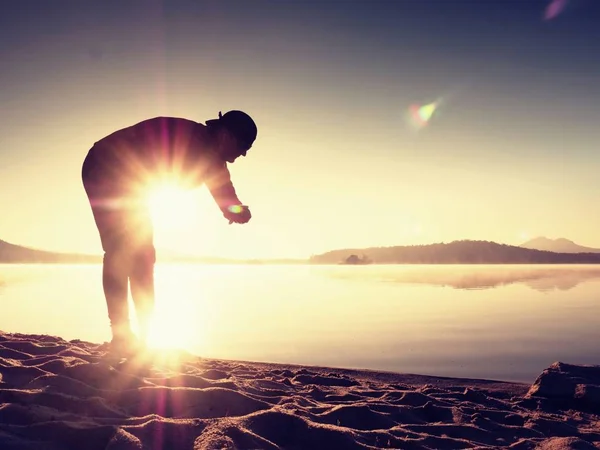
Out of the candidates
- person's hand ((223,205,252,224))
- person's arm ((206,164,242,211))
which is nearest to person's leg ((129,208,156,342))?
person's arm ((206,164,242,211))

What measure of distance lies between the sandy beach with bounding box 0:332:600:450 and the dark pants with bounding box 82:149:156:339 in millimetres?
499

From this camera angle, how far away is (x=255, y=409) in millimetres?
3414

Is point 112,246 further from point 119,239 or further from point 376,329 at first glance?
point 376,329

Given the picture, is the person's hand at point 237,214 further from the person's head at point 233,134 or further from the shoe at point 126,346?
the shoe at point 126,346

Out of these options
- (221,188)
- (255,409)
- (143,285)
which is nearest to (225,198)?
(221,188)

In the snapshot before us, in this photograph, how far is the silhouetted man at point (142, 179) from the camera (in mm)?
4480

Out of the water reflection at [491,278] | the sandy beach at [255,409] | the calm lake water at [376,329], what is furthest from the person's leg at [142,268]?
the water reflection at [491,278]

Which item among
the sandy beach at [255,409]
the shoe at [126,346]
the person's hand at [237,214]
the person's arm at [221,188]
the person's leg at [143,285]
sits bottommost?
the sandy beach at [255,409]

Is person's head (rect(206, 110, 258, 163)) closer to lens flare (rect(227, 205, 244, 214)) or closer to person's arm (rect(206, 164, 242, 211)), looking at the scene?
person's arm (rect(206, 164, 242, 211))

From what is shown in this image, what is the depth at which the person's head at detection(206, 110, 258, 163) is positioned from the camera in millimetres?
4430

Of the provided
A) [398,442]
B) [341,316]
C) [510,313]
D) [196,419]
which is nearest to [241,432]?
[196,419]

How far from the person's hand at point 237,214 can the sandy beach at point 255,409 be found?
1.47 meters

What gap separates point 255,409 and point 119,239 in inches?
90.3

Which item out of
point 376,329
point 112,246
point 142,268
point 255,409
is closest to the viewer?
point 255,409
